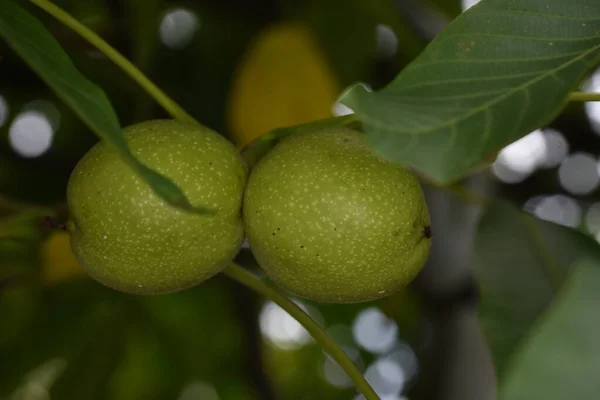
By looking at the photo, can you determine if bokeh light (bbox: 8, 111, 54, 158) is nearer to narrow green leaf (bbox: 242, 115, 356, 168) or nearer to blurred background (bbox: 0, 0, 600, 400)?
blurred background (bbox: 0, 0, 600, 400)

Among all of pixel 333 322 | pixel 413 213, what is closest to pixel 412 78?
pixel 413 213

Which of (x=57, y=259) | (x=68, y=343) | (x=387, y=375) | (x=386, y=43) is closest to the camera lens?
(x=57, y=259)

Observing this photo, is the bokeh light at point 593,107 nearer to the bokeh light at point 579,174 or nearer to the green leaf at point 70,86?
the bokeh light at point 579,174

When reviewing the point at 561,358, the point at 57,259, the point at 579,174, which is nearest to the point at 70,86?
the point at 561,358

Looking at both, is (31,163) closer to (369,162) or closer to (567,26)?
(369,162)

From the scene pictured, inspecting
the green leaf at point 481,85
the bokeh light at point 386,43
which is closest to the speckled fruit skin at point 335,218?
the green leaf at point 481,85

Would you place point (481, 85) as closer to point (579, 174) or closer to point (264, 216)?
point (264, 216)
